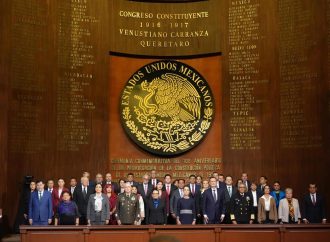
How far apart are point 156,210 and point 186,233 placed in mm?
1414

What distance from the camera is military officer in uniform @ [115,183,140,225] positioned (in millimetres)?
10234

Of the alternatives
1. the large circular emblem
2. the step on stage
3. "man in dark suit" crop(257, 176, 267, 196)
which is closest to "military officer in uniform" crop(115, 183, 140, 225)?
the step on stage

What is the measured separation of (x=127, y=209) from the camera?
10.2 meters

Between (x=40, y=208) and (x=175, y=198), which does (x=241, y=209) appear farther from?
(x=40, y=208)

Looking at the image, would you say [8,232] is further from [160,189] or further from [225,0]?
[225,0]

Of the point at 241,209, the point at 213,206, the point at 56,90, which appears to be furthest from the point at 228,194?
the point at 56,90

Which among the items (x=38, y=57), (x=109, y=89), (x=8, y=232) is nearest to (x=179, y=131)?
(x=109, y=89)

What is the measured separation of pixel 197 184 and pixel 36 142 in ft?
11.6

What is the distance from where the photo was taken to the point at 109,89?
13.2m

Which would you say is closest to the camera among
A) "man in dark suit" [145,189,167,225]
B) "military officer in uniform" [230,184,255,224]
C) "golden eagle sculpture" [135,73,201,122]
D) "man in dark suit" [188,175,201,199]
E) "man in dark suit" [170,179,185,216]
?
"man in dark suit" [145,189,167,225]

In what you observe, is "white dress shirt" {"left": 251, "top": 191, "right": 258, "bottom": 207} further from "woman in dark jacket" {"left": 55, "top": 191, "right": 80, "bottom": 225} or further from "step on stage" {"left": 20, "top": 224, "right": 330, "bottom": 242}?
"woman in dark jacket" {"left": 55, "top": 191, "right": 80, "bottom": 225}

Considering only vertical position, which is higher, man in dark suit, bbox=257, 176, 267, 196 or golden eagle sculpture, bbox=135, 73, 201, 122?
golden eagle sculpture, bbox=135, 73, 201, 122

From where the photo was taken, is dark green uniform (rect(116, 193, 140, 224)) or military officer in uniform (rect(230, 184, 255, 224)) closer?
dark green uniform (rect(116, 193, 140, 224))

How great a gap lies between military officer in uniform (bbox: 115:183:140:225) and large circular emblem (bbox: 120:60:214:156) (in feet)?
9.80
